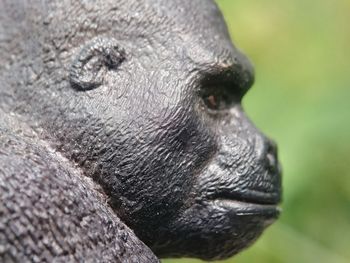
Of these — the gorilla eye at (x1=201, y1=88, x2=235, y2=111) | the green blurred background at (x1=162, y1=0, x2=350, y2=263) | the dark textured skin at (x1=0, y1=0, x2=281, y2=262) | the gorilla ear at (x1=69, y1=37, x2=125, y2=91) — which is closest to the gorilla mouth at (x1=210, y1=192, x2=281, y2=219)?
the dark textured skin at (x1=0, y1=0, x2=281, y2=262)

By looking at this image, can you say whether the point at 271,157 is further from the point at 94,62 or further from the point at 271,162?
the point at 94,62

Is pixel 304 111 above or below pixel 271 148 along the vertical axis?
above

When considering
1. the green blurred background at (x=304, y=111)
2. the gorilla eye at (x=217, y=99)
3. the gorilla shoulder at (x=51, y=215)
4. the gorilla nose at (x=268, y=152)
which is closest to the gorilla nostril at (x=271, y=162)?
the gorilla nose at (x=268, y=152)

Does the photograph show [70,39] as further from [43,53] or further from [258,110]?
[258,110]

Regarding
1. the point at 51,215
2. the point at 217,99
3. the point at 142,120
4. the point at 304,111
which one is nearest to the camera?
the point at 51,215

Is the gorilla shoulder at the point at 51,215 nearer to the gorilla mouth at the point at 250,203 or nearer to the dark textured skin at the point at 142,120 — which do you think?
the dark textured skin at the point at 142,120

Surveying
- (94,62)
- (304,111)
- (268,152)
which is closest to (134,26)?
(94,62)
